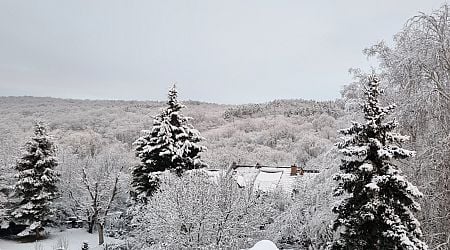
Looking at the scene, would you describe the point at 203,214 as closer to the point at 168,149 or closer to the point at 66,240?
the point at 168,149

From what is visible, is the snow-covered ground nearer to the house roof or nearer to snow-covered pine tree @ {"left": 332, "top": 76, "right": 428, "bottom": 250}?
the house roof

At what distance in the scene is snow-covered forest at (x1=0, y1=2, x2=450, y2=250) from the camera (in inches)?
375

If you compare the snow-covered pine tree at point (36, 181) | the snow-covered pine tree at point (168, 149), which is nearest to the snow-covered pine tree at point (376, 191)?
the snow-covered pine tree at point (168, 149)

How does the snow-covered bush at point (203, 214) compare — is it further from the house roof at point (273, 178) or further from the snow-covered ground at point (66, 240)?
the snow-covered ground at point (66, 240)

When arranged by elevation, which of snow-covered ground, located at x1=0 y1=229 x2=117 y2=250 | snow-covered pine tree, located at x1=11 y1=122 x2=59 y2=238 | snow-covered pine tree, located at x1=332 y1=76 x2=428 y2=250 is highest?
snow-covered pine tree, located at x1=332 y1=76 x2=428 y2=250

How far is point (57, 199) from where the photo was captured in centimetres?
3002

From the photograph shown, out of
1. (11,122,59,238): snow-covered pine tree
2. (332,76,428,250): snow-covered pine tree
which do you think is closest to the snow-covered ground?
(11,122,59,238): snow-covered pine tree

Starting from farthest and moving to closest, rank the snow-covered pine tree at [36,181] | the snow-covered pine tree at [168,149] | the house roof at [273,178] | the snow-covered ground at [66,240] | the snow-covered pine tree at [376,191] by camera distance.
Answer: the snow-covered pine tree at [36,181], the snow-covered ground at [66,240], the house roof at [273,178], the snow-covered pine tree at [168,149], the snow-covered pine tree at [376,191]

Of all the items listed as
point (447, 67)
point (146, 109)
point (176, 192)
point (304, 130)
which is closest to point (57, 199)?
point (176, 192)

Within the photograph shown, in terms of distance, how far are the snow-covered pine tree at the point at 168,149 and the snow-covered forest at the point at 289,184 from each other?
57 mm

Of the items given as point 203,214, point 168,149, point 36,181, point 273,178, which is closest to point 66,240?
point 36,181

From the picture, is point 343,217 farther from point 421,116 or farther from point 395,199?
point 421,116

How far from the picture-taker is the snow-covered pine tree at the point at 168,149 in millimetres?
20078

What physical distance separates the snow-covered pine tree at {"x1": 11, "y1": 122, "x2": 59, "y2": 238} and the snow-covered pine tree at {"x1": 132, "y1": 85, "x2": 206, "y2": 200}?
9.54 metres
